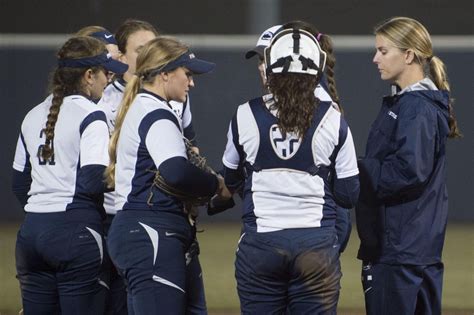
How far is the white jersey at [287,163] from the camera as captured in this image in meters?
3.97

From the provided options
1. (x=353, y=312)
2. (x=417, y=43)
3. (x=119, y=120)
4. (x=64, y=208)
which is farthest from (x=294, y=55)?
(x=353, y=312)

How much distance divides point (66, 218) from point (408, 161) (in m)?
1.45

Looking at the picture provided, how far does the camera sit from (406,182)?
429 cm

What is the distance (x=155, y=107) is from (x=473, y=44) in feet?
23.5

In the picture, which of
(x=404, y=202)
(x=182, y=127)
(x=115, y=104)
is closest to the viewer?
(x=404, y=202)

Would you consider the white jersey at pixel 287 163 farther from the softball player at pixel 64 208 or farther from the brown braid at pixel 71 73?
the brown braid at pixel 71 73

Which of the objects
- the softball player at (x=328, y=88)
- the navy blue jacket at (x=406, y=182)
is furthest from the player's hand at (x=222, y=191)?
the navy blue jacket at (x=406, y=182)

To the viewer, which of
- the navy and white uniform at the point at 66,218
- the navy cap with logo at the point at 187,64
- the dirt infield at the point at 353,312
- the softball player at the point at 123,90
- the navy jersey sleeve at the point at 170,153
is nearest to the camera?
the navy jersey sleeve at the point at 170,153

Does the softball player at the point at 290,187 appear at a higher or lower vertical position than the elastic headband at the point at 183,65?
lower

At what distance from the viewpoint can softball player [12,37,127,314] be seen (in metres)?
4.57

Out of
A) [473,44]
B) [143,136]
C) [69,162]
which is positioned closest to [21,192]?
[69,162]

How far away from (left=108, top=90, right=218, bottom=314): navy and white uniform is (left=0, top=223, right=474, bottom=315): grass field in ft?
9.27

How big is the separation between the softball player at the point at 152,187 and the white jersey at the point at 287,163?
27 centimetres

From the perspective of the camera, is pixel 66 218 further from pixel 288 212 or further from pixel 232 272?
pixel 232 272
